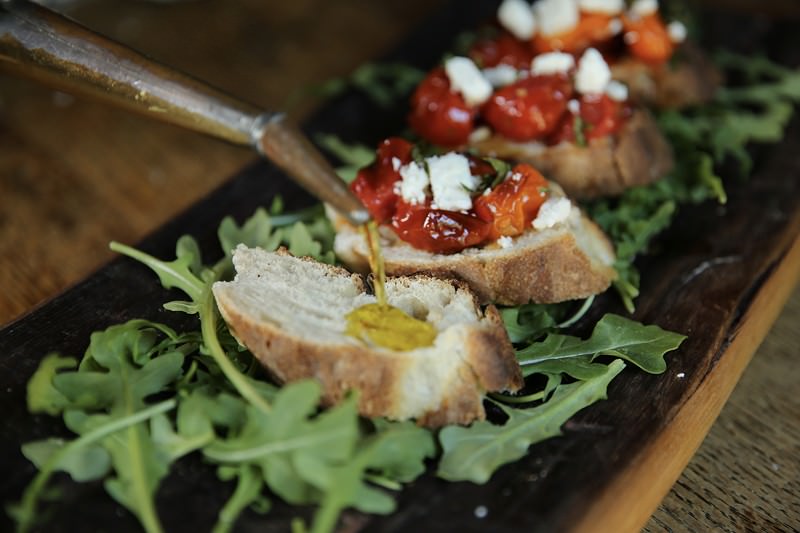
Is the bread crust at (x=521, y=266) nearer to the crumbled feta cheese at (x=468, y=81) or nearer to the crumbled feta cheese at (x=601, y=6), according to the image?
the crumbled feta cheese at (x=468, y=81)

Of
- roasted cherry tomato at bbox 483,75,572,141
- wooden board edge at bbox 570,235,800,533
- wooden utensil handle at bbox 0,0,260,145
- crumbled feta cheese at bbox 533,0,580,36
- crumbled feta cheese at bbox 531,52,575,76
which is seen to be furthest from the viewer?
crumbled feta cheese at bbox 533,0,580,36

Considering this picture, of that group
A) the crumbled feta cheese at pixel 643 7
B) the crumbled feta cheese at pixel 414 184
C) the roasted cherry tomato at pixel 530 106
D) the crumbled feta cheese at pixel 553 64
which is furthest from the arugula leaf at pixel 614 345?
the crumbled feta cheese at pixel 643 7

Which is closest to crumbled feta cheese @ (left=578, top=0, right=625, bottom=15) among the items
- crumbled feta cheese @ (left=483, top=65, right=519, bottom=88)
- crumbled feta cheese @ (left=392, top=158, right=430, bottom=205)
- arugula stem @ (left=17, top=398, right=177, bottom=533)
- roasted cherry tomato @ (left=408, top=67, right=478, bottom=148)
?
crumbled feta cheese @ (left=483, top=65, right=519, bottom=88)

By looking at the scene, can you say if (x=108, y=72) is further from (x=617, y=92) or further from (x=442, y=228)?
(x=617, y=92)

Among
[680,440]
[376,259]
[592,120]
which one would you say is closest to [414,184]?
[376,259]

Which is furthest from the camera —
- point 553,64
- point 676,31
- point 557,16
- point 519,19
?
point 676,31

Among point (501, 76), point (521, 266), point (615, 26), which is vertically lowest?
point (521, 266)

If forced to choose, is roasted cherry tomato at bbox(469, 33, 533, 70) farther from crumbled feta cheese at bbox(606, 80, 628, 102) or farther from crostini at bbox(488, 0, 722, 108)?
crumbled feta cheese at bbox(606, 80, 628, 102)
